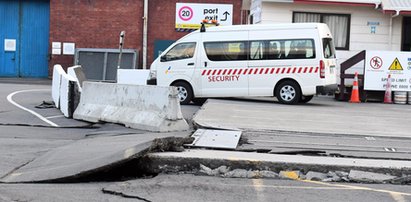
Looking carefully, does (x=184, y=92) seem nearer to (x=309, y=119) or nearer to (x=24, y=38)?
(x=309, y=119)

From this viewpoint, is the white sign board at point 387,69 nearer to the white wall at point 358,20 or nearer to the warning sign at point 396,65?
the warning sign at point 396,65

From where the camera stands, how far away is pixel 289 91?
54.3ft

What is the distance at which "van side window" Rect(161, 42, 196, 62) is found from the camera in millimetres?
16875

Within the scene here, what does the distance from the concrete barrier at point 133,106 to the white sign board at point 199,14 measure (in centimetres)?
1568

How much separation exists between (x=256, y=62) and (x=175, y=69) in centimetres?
250

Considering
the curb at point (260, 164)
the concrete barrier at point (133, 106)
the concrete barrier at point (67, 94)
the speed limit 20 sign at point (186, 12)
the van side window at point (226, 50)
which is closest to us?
the curb at point (260, 164)

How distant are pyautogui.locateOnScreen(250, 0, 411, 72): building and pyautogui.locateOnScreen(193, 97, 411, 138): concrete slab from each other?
5799 millimetres

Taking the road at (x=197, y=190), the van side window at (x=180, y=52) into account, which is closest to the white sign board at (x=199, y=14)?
the van side window at (x=180, y=52)

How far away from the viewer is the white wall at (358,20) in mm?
21422

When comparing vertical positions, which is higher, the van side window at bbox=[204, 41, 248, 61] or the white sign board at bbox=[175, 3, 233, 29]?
the white sign board at bbox=[175, 3, 233, 29]

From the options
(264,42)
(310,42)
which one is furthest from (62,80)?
(310,42)

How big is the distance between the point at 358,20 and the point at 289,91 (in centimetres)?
672

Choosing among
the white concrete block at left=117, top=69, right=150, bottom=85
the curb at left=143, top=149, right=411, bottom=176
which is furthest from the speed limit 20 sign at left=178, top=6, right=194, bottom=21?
the curb at left=143, top=149, right=411, bottom=176

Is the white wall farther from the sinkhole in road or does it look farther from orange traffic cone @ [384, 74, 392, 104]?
the sinkhole in road
